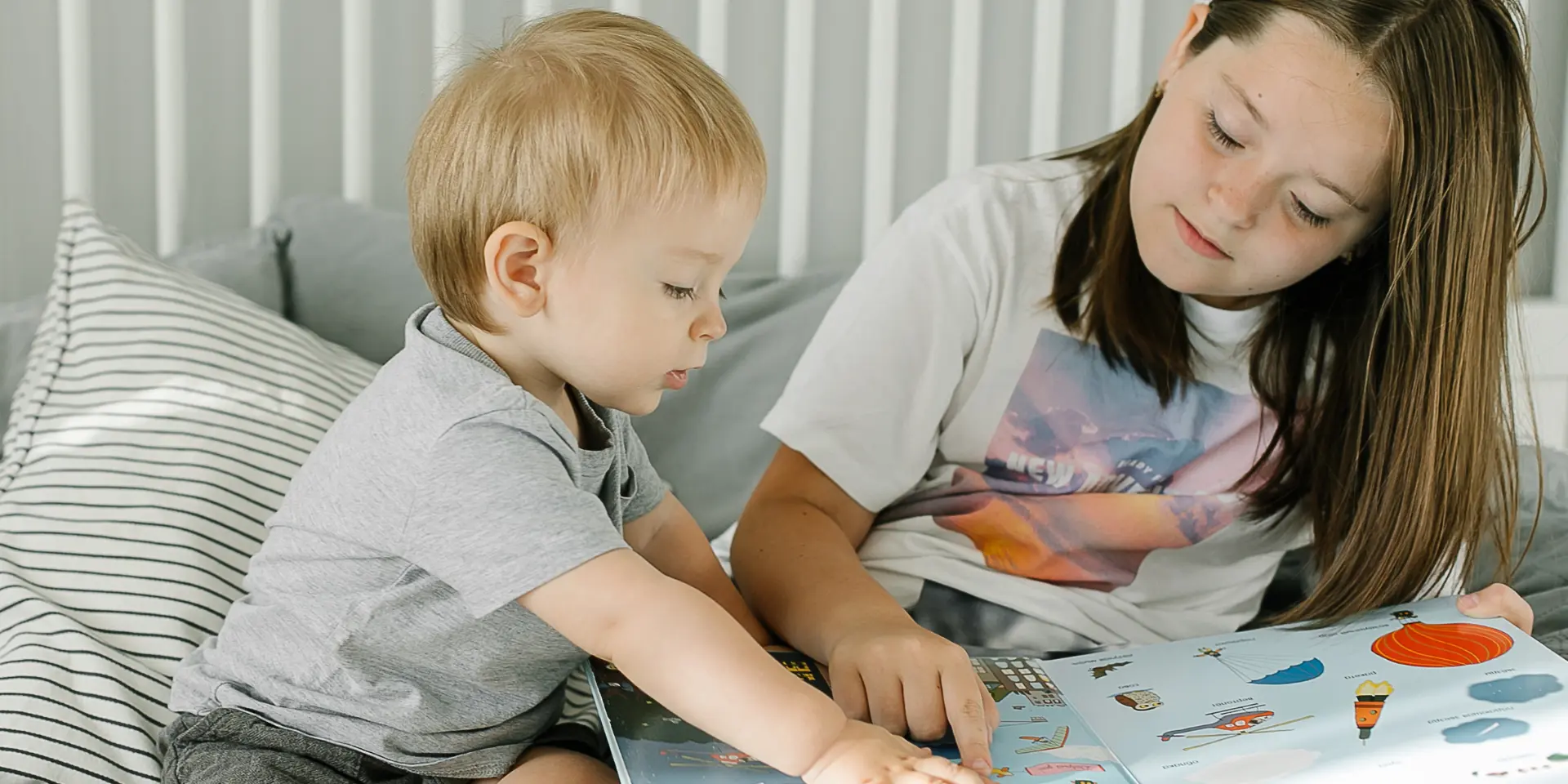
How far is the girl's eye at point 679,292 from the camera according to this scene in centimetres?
71

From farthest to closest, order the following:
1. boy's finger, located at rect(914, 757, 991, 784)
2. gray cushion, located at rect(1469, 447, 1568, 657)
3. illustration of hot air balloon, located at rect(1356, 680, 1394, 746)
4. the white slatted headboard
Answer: the white slatted headboard
gray cushion, located at rect(1469, 447, 1568, 657)
illustration of hot air balloon, located at rect(1356, 680, 1394, 746)
boy's finger, located at rect(914, 757, 991, 784)

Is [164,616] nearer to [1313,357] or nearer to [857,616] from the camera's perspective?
[857,616]

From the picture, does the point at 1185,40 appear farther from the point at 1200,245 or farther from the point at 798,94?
the point at 798,94

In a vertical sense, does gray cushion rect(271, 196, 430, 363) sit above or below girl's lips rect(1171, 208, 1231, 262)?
below

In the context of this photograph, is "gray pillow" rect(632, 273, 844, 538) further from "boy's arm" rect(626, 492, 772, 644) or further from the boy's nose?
the boy's nose

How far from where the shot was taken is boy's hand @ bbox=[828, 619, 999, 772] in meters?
0.71

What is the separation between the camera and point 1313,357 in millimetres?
1051

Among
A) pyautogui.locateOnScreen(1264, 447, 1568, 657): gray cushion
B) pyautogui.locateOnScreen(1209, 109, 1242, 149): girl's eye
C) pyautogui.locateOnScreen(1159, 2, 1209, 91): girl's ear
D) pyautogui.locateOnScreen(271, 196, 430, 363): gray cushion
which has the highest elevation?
pyautogui.locateOnScreen(1159, 2, 1209, 91): girl's ear

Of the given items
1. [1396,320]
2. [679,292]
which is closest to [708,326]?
[679,292]

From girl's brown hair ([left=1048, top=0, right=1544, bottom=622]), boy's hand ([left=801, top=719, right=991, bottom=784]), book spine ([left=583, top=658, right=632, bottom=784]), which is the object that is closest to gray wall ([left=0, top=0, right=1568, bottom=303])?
girl's brown hair ([left=1048, top=0, right=1544, bottom=622])

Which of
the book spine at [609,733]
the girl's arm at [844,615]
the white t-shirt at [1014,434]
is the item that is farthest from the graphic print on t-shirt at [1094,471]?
the book spine at [609,733]

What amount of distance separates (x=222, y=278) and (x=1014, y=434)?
28.5 inches

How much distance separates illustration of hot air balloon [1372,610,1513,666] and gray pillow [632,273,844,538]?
57cm

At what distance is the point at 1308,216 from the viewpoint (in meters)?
0.93
